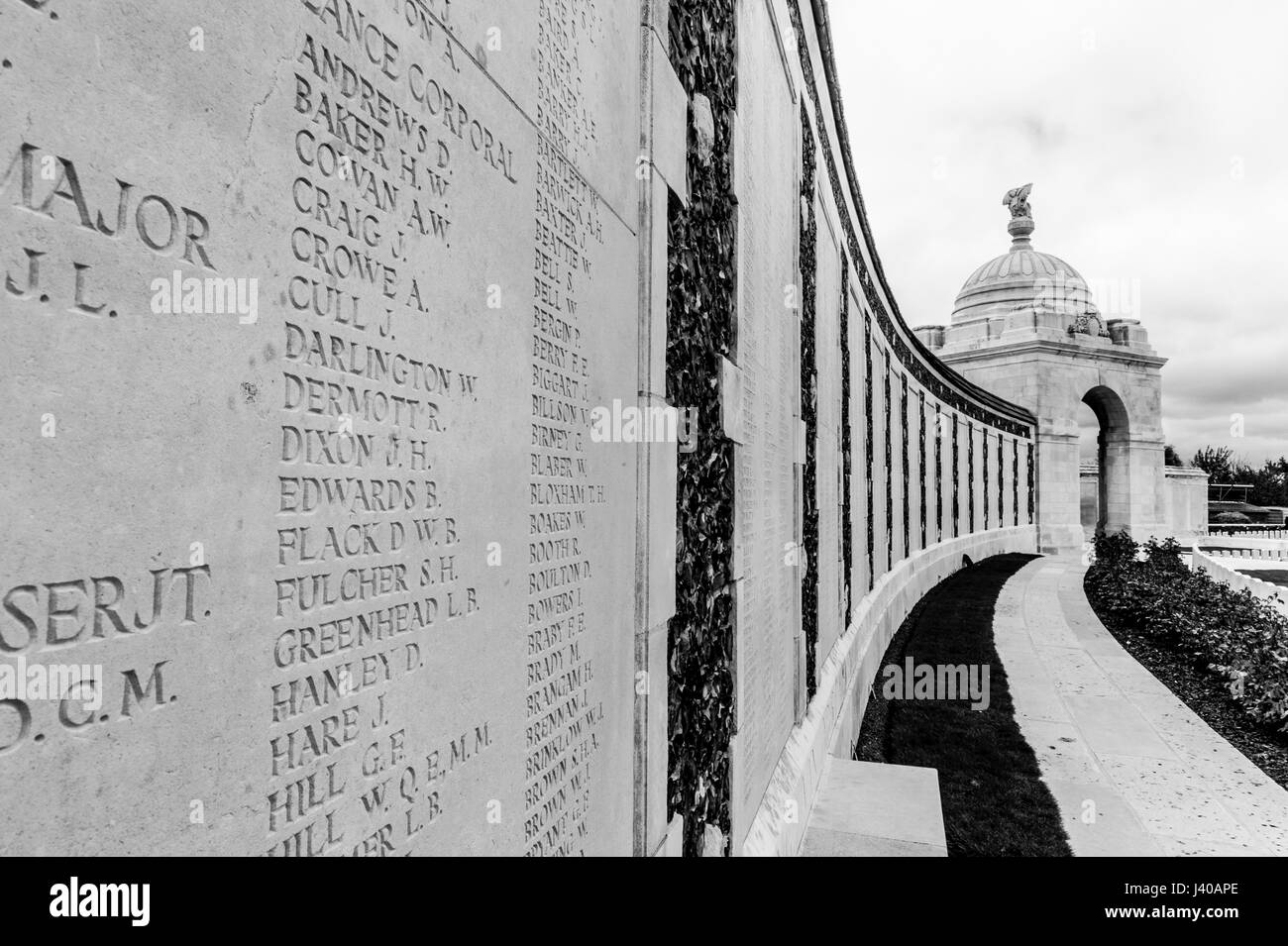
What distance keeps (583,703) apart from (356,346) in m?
1.47

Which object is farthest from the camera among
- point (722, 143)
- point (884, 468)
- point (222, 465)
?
point (884, 468)

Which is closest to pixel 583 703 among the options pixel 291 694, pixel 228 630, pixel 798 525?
pixel 291 694

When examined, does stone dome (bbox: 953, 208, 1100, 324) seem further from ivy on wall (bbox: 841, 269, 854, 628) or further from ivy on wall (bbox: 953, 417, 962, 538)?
ivy on wall (bbox: 841, 269, 854, 628)

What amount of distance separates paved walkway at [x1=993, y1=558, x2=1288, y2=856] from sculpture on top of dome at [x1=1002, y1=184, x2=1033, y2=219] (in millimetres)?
31115

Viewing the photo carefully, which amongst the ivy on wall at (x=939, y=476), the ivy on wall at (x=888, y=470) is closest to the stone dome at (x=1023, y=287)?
the ivy on wall at (x=939, y=476)

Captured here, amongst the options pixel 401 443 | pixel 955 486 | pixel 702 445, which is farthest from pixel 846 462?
pixel 955 486

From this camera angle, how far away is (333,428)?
1351 mm

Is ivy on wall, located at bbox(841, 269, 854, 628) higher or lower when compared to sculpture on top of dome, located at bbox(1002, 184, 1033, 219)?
lower

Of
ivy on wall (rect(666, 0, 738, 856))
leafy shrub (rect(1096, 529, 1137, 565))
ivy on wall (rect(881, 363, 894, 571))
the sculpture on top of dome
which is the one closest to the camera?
ivy on wall (rect(666, 0, 738, 856))

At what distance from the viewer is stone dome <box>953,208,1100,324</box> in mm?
35000

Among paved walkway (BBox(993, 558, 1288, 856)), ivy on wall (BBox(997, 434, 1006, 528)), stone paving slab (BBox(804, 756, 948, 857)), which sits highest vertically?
ivy on wall (BBox(997, 434, 1006, 528))

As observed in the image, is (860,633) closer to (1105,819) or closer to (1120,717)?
(1120,717)

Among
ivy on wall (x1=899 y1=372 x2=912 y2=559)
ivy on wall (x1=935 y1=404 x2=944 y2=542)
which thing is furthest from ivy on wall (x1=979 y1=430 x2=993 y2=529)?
ivy on wall (x1=899 y1=372 x2=912 y2=559)

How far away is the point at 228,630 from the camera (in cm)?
114
